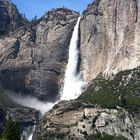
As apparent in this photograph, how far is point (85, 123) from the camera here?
18388 cm

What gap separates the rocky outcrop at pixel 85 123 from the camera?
179m

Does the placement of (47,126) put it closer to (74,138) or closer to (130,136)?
(74,138)

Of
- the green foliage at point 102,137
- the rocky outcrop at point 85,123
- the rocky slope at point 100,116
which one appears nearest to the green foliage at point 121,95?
the rocky slope at point 100,116

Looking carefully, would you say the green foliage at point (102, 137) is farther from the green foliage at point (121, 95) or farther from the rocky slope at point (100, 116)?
the green foliage at point (121, 95)

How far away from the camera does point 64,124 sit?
187000mm

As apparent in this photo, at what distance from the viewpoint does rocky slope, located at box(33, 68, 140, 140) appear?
17862 centimetres

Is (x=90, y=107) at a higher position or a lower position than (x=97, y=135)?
higher

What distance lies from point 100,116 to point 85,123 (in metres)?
5.12

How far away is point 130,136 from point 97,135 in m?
9.79

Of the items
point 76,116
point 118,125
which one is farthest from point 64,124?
point 118,125

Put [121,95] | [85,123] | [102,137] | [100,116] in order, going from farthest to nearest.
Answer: [121,95] < [85,123] < [100,116] < [102,137]

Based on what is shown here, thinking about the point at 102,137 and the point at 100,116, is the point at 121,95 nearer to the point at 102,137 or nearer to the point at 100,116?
the point at 100,116

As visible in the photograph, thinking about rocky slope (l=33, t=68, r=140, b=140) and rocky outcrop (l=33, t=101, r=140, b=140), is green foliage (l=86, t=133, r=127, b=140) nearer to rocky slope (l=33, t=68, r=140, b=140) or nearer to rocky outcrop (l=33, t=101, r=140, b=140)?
rocky slope (l=33, t=68, r=140, b=140)

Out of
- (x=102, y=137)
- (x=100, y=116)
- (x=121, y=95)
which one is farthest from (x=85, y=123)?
(x=121, y=95)
